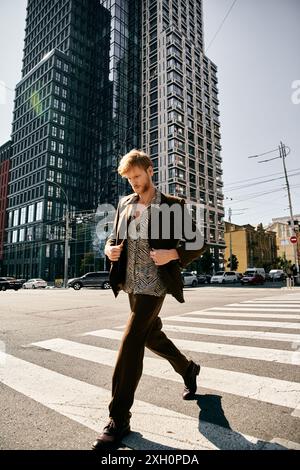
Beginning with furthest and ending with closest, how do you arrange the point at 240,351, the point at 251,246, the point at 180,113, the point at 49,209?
the point at 251,246, the point at 180,113, the point at 49,209, the point at 240,351

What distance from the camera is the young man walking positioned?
193 centimetres

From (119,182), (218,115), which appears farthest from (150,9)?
(119,182)

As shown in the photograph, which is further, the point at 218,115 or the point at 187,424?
the point at 218,115

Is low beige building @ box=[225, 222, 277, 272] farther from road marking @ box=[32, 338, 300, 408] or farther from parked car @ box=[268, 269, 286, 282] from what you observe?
road marking @ box=[32, 338, 300, 408]

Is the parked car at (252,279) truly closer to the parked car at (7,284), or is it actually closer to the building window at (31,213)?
the parked car at (7,284)

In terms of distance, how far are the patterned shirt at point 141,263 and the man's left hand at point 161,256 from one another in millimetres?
123

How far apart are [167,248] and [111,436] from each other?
124cm

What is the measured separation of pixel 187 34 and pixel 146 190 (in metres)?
82.5

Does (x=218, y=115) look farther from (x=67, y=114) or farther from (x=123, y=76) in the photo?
(x=67, y=114)

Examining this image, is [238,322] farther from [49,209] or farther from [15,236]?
[15,236]

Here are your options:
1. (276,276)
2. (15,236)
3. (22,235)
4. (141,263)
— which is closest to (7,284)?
(22,235)

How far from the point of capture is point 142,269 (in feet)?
7.07

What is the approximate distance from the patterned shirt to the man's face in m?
0.13

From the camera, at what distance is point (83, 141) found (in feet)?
207
